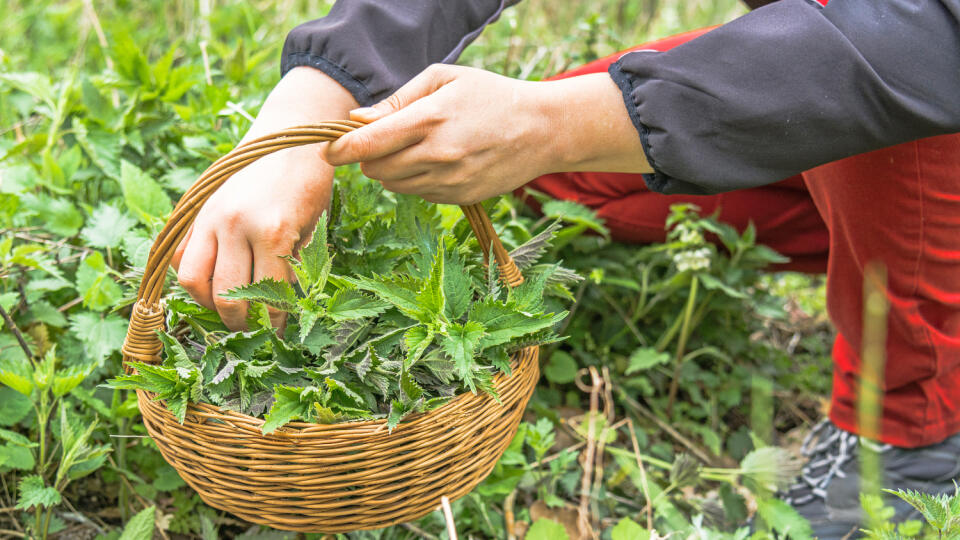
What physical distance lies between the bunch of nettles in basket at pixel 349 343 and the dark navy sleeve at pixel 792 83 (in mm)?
275

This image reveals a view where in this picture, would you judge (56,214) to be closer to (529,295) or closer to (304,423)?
(304,423)

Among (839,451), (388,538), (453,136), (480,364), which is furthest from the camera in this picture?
(839,451)

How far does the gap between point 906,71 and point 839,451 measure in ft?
2.95

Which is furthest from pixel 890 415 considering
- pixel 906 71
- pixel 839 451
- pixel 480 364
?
pixel 480 364

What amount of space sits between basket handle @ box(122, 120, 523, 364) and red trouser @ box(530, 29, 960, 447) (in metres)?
0.68

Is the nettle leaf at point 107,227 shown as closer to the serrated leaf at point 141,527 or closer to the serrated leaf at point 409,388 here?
the serrated leaf at point 141,527

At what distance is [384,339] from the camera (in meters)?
1.00

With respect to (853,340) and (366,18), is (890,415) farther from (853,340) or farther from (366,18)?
(366,18)

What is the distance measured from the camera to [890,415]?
1409 millimetres

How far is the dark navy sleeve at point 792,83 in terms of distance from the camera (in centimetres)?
88

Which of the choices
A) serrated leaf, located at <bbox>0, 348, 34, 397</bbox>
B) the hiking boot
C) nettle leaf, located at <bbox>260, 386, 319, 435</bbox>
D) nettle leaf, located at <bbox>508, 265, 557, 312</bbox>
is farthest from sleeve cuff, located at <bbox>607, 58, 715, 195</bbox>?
serrated leaf, located at <bbox>0, 348, 34, 397</bbox>

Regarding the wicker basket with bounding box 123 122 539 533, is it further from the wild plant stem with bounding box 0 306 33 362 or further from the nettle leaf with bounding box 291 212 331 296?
the wild plant stem with bounding box 0 306 33 362

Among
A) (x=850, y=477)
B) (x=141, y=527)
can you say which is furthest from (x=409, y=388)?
(x=850, y=477)

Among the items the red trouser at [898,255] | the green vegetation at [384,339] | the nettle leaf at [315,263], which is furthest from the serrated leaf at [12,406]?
the red trouser at [898,255]
